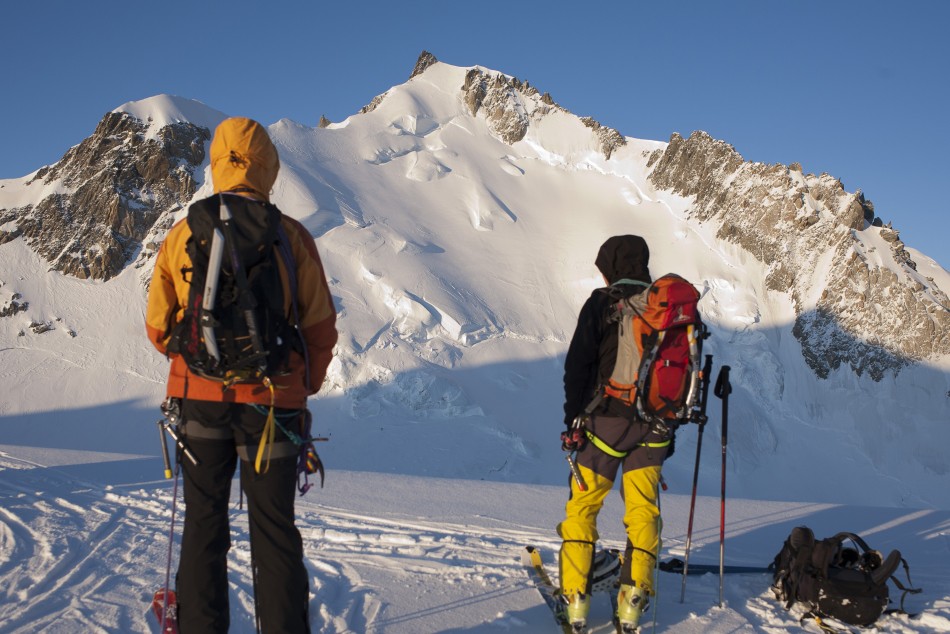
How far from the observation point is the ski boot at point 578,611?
3562mm

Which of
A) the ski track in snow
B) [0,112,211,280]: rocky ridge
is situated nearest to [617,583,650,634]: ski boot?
the ski track in snow

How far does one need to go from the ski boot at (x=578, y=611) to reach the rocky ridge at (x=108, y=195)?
31.3m

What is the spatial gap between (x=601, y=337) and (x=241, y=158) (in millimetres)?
2201

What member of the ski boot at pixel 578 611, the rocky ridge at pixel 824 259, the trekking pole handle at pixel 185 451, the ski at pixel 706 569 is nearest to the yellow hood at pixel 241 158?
the trekking pole handle at pixel 185 451

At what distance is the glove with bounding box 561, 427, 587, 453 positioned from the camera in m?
3.82

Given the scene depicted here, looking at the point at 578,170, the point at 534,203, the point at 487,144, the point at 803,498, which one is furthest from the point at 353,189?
the point at 803,498

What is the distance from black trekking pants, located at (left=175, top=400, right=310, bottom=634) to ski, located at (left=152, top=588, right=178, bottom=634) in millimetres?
157

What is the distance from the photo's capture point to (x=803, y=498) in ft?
88.9

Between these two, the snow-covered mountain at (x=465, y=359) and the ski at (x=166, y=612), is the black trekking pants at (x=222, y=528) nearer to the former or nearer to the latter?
the ski at (x=166, y=612)

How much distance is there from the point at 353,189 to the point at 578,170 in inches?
694

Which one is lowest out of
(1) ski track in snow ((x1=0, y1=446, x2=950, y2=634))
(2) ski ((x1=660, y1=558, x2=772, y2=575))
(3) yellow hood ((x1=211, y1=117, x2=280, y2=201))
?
(1) ski track in snow ((x1=0, y1=446, x2=950, y2=634))

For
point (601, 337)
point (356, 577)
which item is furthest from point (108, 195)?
point (601, 337)

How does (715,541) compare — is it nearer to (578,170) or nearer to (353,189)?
(353,189)

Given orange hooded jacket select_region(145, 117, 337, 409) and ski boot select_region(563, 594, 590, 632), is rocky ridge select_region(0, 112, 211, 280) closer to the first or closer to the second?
orange hooded jacket select_region(145, 117, 337, 409)
